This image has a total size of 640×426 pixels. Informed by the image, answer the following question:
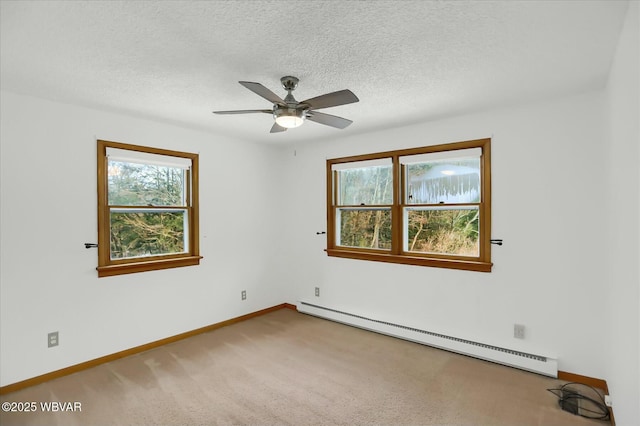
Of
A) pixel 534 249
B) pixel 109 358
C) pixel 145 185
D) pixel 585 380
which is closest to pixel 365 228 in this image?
pixel 534 249

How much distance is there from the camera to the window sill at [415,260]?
3.39m

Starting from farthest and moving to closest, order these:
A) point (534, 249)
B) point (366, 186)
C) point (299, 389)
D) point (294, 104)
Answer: point (366, 186) → point (534, 249) → point (299, 389) → point (294, 104)

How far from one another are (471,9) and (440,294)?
283 cm

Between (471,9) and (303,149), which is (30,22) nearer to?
(471,9)

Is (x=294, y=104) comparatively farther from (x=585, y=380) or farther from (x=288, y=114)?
(x=585, y=380)

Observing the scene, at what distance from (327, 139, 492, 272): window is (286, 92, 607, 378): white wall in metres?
0.12

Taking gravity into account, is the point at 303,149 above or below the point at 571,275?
above

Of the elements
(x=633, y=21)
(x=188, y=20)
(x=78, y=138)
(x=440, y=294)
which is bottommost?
(x=440, y=294)

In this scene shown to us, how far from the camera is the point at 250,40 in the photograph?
1.94 metres

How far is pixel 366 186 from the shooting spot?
440cm

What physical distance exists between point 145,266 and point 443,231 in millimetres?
3349

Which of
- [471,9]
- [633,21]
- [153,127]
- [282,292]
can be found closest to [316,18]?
[471,9]

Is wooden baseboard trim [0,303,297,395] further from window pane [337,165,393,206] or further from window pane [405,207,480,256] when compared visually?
window pane [405,207,480,256]

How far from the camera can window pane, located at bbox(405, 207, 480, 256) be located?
11.7 feet
